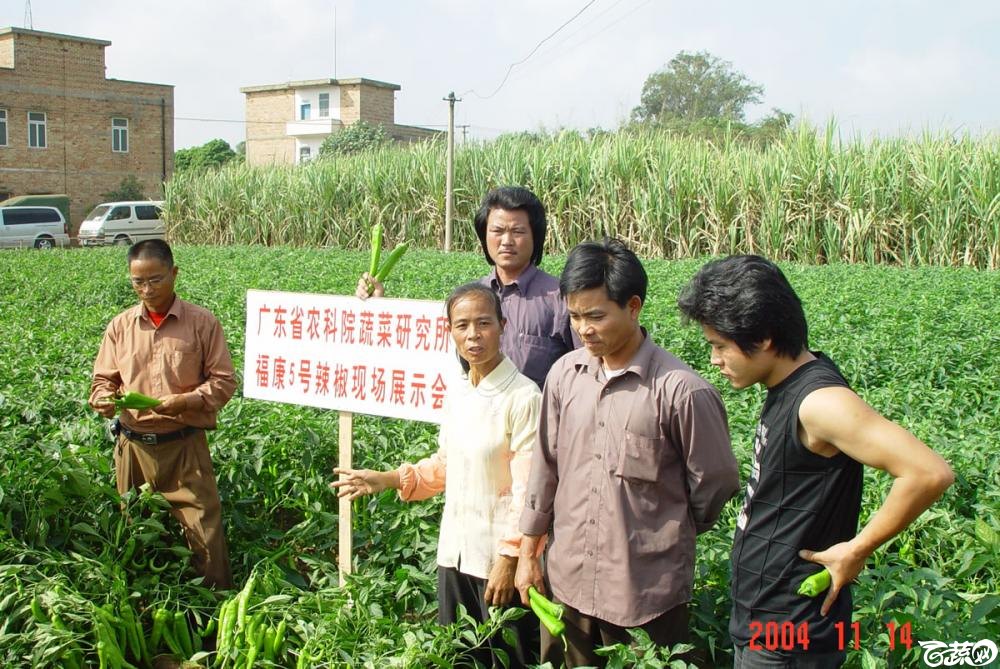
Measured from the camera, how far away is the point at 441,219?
58.5 feet

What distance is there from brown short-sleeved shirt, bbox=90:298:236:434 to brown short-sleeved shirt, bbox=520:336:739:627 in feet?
5.58

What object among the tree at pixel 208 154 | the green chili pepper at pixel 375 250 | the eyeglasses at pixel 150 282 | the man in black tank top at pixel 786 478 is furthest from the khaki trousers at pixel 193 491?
the tree at pixel 208 154

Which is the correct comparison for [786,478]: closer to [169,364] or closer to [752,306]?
[752,306]

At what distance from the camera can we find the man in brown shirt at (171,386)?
340cm

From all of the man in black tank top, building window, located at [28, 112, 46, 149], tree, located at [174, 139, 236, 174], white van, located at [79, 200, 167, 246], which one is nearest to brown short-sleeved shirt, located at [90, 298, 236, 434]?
the man in black tank top

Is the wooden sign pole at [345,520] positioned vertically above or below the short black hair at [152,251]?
below

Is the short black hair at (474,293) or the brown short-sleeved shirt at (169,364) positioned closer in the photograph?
the short black hair at (474,293)

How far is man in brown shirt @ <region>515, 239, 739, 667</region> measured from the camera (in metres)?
2.15

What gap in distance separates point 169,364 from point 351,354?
717 mm

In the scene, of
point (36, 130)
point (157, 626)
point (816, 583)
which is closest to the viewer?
point (816, 583)

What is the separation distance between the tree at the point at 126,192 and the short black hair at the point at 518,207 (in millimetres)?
34218

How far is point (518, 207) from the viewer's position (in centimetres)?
298
